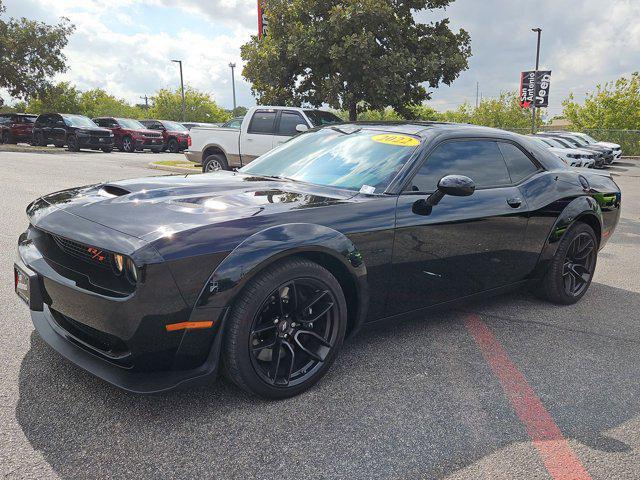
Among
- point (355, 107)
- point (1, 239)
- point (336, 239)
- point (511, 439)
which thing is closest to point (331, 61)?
point (355, 107)

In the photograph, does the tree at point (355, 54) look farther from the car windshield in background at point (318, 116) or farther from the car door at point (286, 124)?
the car door at point (286, 124)

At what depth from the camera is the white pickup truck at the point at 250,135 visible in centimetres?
1166

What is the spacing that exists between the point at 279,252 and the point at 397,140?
1.45 meters

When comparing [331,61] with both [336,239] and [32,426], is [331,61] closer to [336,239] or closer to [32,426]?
[336,239]

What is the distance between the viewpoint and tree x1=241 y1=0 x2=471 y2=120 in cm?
1111

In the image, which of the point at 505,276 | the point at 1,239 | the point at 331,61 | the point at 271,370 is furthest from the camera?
the point at 331,61

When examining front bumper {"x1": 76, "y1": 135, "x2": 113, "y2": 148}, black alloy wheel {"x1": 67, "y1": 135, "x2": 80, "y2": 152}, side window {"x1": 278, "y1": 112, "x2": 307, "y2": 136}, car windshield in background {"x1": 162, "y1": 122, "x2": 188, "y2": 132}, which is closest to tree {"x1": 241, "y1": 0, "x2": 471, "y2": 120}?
side window {"x1": 278, "y1": 112, "x2": 307, "y2": 136}

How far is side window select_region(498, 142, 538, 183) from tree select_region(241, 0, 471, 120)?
24.3 ft

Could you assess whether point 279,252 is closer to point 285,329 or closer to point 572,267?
point 285,329

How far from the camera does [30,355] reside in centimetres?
302

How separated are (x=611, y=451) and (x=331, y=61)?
419 inches

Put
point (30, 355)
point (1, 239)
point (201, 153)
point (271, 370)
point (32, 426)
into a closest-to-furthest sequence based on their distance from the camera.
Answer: point (32, 426), point (271, 370), point (30, 355), point (1, 239), point (201, 153)

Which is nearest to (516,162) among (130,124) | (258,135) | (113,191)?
(113,191)

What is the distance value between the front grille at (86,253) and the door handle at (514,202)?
2761 mm
